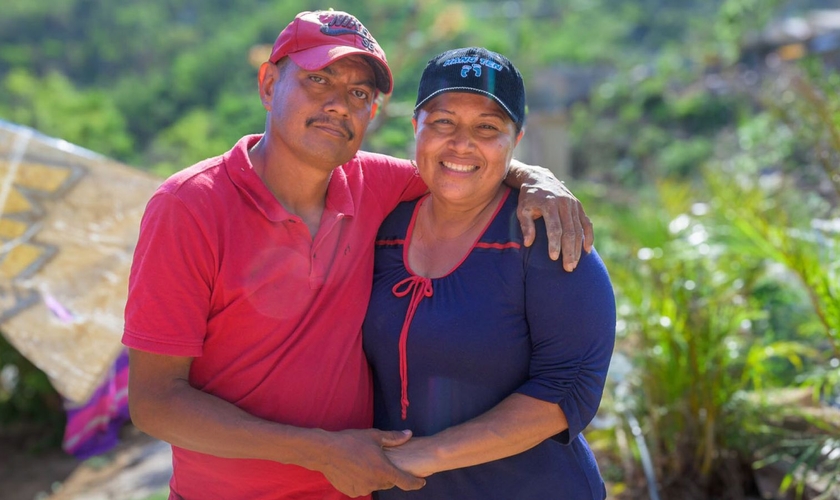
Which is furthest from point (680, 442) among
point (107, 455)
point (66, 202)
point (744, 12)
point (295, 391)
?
point (744, 12)

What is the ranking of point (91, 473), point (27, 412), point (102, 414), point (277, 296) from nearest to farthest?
Result: point (277, 296) → point (102, 414) → point (91, 473) → point (27, 412)

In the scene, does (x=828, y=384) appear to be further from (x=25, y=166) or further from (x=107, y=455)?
(x=107, y=455)

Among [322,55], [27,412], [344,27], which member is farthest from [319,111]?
[27,412]

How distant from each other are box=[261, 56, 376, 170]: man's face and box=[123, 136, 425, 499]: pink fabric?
155 mm

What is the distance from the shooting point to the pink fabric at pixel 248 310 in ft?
6.49

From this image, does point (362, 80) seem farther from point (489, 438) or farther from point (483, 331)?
point (489, 438)

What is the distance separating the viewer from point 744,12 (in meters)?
30.4

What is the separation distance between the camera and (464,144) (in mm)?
2254

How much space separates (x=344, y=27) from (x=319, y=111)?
28 cm

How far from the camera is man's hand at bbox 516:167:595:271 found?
2109mm

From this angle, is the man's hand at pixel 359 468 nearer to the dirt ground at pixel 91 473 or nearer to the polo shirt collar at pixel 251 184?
the polo shirt collar at pixel 251 184

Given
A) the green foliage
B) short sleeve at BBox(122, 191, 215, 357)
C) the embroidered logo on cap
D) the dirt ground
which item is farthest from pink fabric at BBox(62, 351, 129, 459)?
the embroidered logo on cap

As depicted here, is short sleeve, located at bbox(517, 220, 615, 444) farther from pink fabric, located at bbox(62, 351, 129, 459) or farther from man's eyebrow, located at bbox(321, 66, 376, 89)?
pink fabric, located at bbox(62, 351, 129, 459)

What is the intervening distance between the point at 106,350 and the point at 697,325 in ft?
10.2
